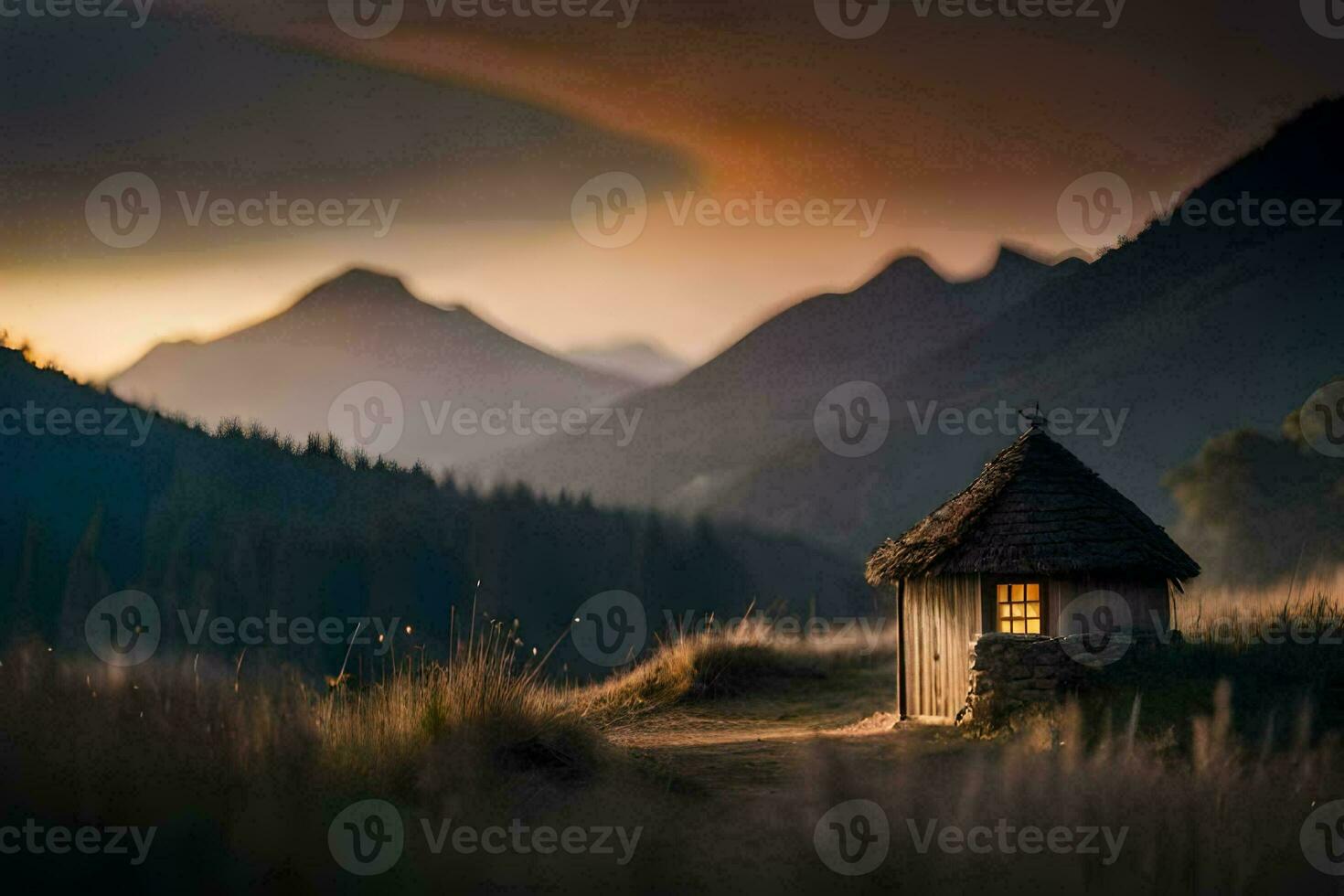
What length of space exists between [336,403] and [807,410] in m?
118

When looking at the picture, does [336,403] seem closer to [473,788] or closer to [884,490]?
[473,788]

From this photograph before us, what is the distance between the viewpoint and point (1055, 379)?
11756cm

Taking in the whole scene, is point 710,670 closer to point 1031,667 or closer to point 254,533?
point 1031,667

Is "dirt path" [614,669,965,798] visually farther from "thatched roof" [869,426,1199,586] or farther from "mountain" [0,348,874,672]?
"mountain" [0,348,874,672]

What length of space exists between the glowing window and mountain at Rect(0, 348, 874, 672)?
8595 mm

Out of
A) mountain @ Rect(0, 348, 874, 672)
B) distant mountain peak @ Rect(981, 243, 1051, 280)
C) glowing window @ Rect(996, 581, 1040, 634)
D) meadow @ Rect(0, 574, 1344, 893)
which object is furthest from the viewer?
distant mountain peak @ Rect(981, 243, 1051, 280)

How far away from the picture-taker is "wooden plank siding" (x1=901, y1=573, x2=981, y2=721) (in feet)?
52.7

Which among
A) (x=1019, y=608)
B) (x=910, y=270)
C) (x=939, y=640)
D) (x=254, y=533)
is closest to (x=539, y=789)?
(x=939, y=640)

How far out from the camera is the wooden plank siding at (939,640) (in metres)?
16.1

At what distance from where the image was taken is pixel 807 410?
150 m

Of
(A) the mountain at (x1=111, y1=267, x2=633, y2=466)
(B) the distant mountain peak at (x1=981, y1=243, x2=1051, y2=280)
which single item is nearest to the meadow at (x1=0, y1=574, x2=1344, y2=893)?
(A) the mountain at (x1=111, y1=267, x2=633, y2=466)

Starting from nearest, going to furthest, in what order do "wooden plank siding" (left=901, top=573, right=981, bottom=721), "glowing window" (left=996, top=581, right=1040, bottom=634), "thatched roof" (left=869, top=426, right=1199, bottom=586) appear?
"thatched roof" (left=869, top=426, right=1199, bottom=586) → "glowing window" (left=996, top=581, right=1040, bottom=634) → "wooden plank siding" (left=901, top=573, right=981, bottom=721)

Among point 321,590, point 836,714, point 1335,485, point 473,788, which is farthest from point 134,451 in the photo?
point 1335,485

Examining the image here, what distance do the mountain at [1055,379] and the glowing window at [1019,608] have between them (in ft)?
227
